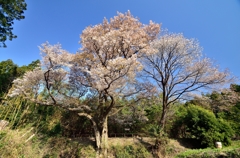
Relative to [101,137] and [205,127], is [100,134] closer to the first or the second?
[101,137]

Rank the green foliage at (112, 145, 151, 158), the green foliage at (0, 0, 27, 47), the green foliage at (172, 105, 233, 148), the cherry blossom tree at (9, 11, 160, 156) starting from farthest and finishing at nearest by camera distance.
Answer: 1. the green foliage at (172, 105, 233, 148)
2. the green foliage at (0, 0, 27, 47)
3. the green foliage at (112, 145, 151, 158)
4. the cherry blossom tree at (9, 11, 160, 156)

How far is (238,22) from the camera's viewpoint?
1.86 metres

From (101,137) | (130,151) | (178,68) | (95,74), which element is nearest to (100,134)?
(101,137)

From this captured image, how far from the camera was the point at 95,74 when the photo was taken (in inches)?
248

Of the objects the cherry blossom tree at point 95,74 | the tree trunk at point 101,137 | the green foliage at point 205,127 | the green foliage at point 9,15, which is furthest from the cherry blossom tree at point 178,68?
the green foliage at point 9,15

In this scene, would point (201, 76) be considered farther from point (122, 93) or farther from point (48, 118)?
point (48, 118)

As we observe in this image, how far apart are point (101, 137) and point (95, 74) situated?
305 centimetres

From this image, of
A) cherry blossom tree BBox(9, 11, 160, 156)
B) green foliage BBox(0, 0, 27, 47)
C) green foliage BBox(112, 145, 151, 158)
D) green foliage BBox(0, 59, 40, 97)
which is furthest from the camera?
green foliage BBox(0, 59, 40, 97)

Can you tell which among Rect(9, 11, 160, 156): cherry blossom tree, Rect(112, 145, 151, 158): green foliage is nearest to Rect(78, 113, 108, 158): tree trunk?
Rect(9, 11, 160, 156): cherry blossom tree

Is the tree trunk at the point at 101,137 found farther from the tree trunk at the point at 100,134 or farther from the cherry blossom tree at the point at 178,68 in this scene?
the cherry blossom tree at the point at 178,68

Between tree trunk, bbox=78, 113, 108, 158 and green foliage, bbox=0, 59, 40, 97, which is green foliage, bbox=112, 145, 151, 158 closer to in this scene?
tree trunk, bbox=78, 113, 108, 158

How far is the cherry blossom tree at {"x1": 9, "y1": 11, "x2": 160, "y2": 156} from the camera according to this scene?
6.36 meters

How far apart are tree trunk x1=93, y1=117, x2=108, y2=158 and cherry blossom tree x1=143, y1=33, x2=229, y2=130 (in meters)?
2.97

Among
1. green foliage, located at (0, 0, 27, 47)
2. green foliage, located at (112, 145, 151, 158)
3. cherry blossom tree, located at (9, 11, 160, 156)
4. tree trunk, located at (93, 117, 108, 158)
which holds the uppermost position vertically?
green foliage, located at (0, 0, 27, 47)
